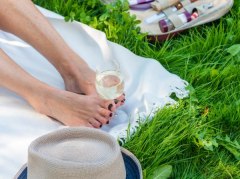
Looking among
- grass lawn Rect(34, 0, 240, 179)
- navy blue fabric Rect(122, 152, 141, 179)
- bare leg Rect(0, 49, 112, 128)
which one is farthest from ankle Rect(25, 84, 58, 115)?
navy blue fabric Rect(122, 152, 141, 179)

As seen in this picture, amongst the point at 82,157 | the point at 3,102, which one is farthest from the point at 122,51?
the point at 82,157

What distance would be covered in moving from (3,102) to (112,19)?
785mm

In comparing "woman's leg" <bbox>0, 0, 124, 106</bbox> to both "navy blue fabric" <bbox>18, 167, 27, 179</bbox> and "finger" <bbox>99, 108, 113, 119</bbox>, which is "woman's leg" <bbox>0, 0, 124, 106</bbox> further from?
"navy blue fabric" <bbox>18, 167, 27, 179</bbox>

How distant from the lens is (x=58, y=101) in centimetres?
224

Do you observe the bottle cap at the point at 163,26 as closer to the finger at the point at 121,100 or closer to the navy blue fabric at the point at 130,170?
the finger at the point at 121,100

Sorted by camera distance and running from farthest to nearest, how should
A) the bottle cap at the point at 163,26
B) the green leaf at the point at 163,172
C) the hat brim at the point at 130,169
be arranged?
the bottle cap at the point at 163,26 → the green leaf at the point at 163,172 → the hat brim at the point at 130,169

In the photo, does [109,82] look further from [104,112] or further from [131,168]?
[131,168]

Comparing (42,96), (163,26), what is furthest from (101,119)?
(163,26)

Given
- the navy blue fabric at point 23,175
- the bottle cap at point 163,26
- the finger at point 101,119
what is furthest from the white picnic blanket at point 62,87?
the bottle cap at point 163,26

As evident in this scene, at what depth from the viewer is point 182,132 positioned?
7.56 feet

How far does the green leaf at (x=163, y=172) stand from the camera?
216 cm

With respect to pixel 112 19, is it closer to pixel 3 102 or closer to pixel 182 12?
pixel 182 12

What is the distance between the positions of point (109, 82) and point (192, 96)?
0.43 metres

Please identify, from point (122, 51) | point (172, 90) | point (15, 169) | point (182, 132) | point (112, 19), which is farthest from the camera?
point (112, 19)
